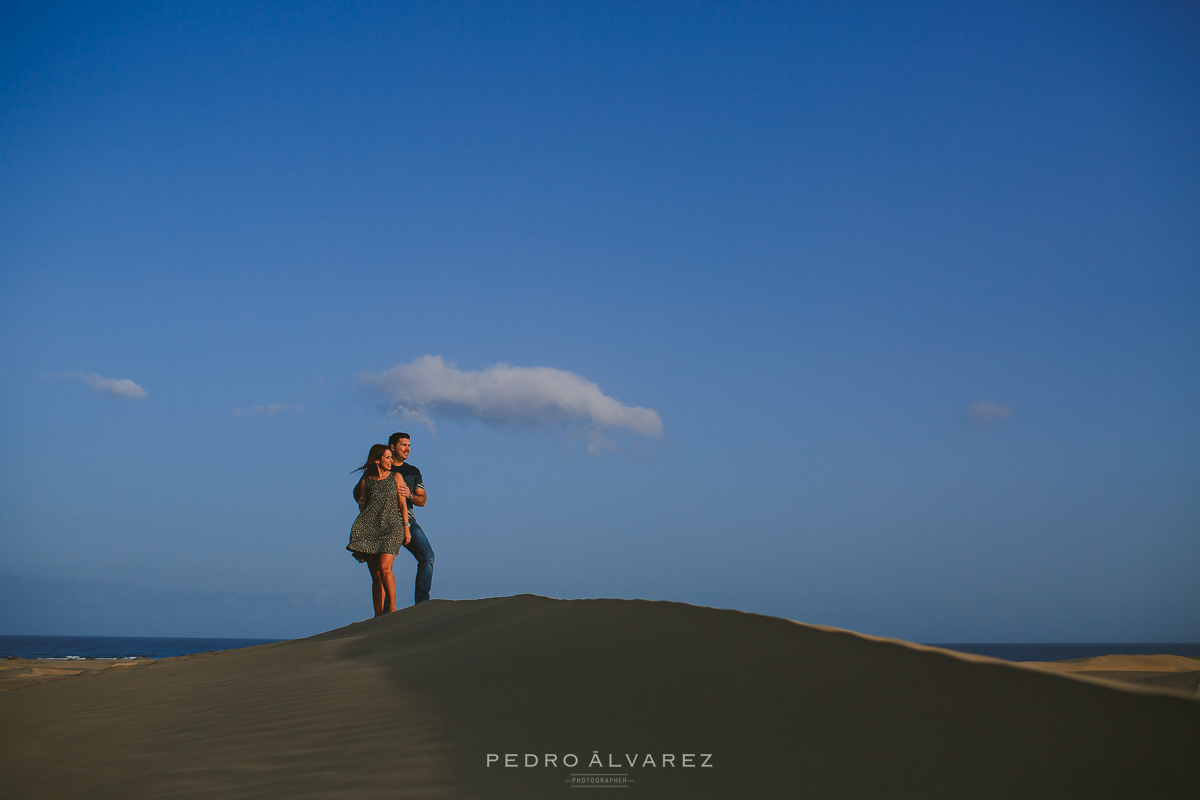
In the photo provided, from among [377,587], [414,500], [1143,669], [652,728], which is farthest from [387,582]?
[1143,669]

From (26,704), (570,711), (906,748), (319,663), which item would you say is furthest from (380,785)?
(26,704)

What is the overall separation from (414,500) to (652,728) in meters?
6.42

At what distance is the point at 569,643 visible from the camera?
3.60m

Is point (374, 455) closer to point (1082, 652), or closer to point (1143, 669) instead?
point (1143, 669)

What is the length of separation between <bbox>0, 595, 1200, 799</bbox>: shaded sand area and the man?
422 centimetres

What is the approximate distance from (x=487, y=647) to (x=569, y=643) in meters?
0.70

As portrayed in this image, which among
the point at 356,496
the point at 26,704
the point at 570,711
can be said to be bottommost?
the point at 26,704

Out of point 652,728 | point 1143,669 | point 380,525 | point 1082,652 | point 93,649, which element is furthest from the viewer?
point 1082,652

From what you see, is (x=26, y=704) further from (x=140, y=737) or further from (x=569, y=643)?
(x=569, y=643)

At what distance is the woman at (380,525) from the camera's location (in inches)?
312

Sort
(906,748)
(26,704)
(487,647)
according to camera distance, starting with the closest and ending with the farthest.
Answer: (906,748) → (487,647) → (26,704)

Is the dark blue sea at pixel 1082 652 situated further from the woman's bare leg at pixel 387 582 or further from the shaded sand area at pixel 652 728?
the woman's bare leg at pixel 387 582

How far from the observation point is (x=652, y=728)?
2.37 m

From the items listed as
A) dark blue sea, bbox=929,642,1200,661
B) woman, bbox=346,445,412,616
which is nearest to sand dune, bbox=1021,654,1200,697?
dark blue sea, bbox=929,642,1200,661
